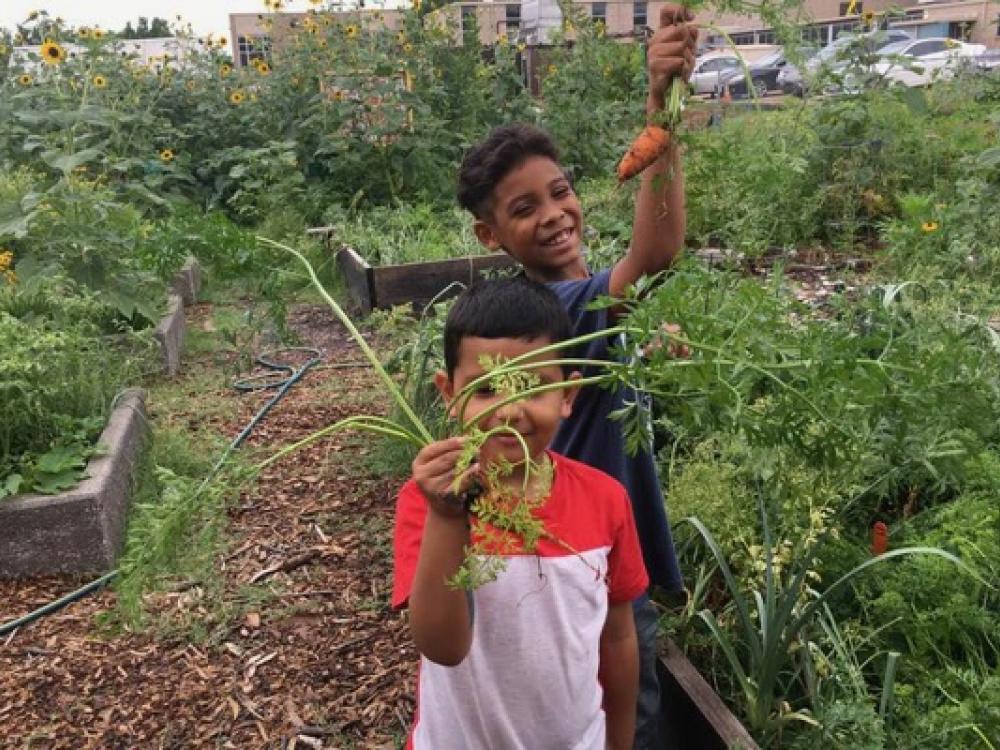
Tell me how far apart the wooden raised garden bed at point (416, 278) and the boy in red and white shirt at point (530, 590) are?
4946 millimetres

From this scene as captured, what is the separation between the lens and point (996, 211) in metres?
5.00

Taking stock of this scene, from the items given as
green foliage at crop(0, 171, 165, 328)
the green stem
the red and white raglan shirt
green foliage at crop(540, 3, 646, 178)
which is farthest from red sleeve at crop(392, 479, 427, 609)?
green foliage at crop(540, 3, 646, 178)

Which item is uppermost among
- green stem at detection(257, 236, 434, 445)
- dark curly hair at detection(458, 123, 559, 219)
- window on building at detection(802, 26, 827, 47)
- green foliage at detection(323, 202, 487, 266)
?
window on building at detection(802, 26, 827, 47)

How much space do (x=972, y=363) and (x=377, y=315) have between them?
345cm

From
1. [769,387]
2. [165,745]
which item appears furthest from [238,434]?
[769,387]

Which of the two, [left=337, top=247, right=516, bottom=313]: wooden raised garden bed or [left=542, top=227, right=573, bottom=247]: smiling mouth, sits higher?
[left=542, top=227, right=573, bottom=247]: smiling mouth

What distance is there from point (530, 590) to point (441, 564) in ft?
0.97

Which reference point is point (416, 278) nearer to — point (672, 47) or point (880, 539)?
point (880, 539)

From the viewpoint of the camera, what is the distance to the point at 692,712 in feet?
6.59

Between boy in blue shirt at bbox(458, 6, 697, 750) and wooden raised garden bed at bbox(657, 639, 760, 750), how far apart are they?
2.7 inches

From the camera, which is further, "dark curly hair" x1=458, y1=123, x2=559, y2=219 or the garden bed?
the garden bed

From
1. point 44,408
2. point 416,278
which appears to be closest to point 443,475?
point 44,408

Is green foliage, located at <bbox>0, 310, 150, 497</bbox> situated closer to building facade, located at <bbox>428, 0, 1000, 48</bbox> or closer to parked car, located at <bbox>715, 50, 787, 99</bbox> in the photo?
building facade, located at <bbox>428, 0, 1000, 48</bbox>

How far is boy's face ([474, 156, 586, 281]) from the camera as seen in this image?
1.95 m
